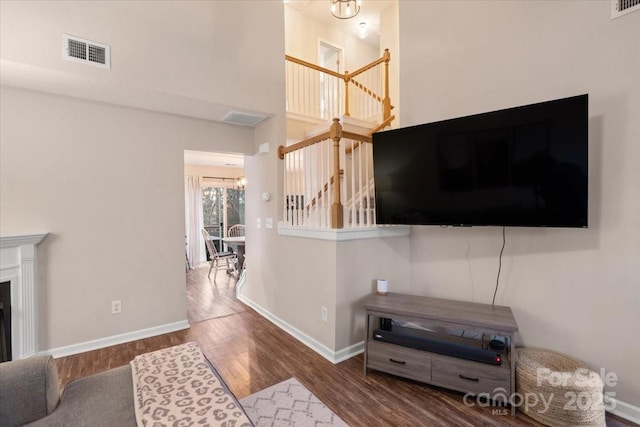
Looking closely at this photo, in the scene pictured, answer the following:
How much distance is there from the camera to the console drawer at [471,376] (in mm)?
1955

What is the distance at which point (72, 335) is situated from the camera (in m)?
2.84

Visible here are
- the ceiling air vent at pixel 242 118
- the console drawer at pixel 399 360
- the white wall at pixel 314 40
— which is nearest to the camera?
the console drawer at pixel 399 360

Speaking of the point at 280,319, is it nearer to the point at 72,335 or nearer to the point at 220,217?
the point at 72,335

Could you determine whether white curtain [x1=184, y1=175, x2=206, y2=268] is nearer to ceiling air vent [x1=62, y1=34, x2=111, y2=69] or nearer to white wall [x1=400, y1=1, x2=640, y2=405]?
ceiling air vent [x1=62, y1=34, x2=111, y2=69]

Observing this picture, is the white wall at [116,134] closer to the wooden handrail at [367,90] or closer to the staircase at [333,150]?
the staircase at [333,150]

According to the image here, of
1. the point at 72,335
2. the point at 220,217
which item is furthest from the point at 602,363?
the point at 220,217

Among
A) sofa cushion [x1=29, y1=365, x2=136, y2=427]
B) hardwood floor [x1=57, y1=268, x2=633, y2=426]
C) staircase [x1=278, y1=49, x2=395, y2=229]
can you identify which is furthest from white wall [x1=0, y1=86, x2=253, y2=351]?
sofa cushion [x1=29, y1=365, x2=136, y2=427]

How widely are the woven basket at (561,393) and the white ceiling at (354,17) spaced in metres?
5.77

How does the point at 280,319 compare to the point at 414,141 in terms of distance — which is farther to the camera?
the point at 280,319

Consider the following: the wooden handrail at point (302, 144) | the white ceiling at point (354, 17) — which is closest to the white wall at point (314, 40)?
the white ceiling at point (354, 17)

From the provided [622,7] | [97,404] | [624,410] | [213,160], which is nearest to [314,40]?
[213,160]

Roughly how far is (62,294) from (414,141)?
11.8 ft

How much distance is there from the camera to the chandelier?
3865 mm

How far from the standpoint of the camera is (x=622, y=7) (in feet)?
6.09
